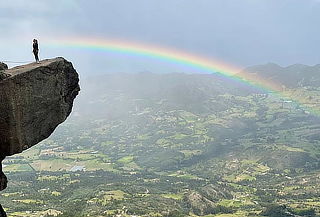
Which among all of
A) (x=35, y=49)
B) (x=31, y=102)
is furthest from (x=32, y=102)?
(x=35, y=49)

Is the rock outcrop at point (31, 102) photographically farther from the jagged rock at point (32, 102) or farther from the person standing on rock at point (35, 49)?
the person standing on rock at point (35, 49)

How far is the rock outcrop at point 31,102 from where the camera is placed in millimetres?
32531

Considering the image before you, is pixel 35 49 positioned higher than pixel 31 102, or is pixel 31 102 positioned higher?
pixel 35 49

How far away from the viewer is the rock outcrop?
107 feet

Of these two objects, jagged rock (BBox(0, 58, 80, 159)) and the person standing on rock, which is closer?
jagged rock (BBox(0, 58, 80, 159))

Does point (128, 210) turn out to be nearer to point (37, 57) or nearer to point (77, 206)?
point (77, 206)

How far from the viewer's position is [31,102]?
113ft

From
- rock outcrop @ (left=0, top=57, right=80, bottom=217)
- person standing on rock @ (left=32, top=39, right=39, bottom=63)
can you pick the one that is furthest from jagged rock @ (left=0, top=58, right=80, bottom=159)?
person standing on rock @ (left=32, top=39, right=39, bottom=63)

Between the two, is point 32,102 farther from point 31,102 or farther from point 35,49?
point 35,49

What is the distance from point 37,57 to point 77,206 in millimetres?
169163

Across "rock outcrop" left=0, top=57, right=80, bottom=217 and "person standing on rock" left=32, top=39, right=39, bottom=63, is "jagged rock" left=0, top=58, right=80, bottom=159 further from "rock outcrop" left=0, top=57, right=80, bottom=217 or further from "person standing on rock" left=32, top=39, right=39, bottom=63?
"person standing on rock" left=32, top=39, right=39, bottom=63

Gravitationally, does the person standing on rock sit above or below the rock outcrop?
above

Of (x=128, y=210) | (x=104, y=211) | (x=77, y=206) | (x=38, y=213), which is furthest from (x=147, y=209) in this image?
(x=38, y=213)

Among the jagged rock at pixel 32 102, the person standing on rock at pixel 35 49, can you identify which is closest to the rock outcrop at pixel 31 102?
the jagged rock at pixel 32 102
